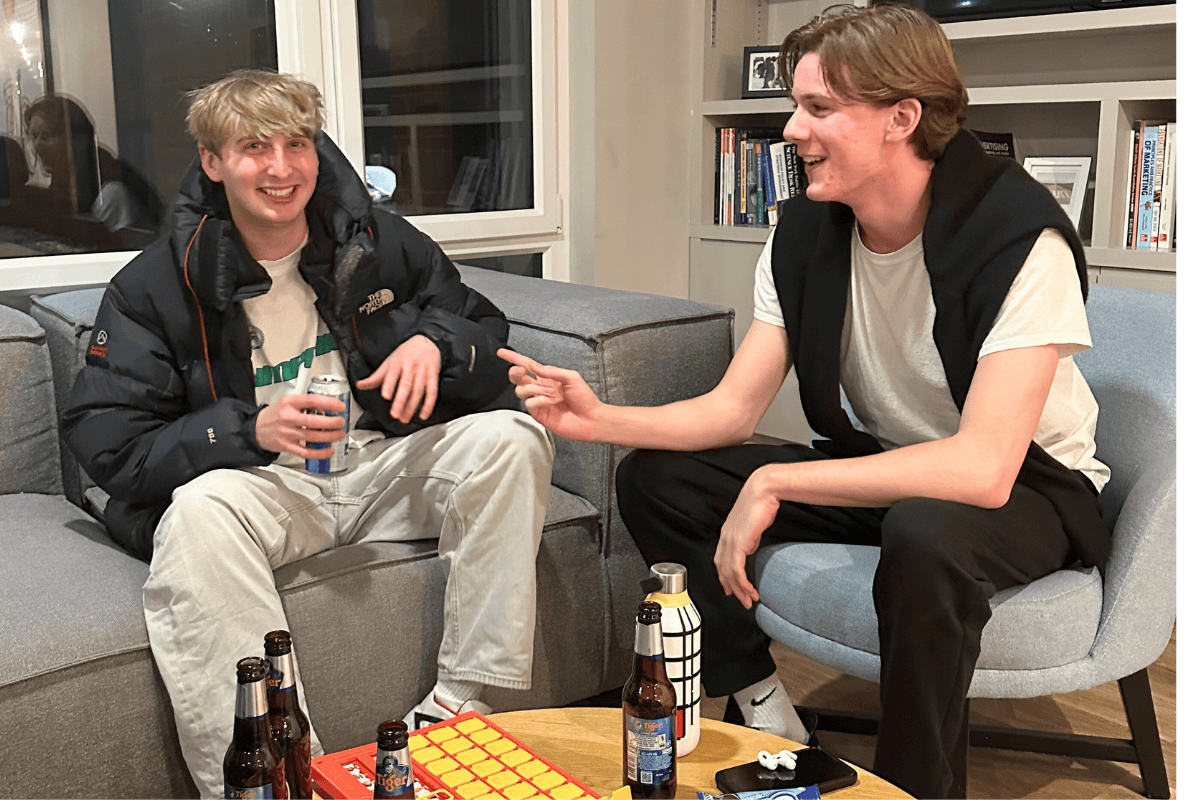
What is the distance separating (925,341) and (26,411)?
153 centimetres

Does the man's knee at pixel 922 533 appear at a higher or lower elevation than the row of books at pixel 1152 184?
lower

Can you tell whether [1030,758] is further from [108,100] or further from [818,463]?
[108,100]

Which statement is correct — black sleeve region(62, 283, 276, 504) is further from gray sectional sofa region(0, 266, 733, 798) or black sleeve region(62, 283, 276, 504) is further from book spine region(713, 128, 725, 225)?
book spine region(713, 128, 725, 225)

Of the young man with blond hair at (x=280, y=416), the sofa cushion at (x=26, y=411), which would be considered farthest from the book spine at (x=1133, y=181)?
the sofa cushion at (x=26, y=411)

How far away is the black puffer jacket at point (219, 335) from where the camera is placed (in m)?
1.65

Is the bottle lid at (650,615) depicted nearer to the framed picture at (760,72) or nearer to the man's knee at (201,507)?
the man's knee at (201,507)

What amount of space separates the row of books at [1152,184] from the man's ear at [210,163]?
6.69 ft

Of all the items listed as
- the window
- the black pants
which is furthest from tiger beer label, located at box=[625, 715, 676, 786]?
the window

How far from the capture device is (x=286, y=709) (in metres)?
1.09

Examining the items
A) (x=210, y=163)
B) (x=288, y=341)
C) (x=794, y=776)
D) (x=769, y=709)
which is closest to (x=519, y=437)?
(x=288, y=341)

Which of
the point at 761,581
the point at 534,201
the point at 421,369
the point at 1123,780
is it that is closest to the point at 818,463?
the point at 761,581

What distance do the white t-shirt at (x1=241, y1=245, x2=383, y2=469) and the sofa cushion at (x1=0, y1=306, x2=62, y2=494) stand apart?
465 mm

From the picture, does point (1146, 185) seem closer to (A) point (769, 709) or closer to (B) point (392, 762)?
(A) point (769, 709)

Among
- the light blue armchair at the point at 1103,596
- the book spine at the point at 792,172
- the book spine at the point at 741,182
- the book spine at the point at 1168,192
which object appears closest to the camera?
the light blue armchair at the point at 1103,596
